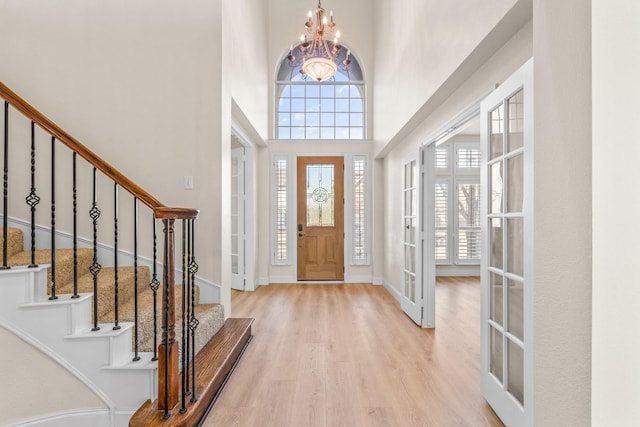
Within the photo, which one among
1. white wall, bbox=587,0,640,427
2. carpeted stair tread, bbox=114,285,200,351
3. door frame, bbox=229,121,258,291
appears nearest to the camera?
white wall, bbox=587,0,640,427

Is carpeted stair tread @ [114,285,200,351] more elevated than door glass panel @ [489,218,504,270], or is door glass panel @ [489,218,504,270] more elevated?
door glass panel @ [489,218,504,270]

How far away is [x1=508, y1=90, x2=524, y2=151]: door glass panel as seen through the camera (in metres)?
1.80

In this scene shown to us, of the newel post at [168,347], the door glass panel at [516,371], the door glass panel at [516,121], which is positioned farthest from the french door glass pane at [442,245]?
the newel post at [168,347]

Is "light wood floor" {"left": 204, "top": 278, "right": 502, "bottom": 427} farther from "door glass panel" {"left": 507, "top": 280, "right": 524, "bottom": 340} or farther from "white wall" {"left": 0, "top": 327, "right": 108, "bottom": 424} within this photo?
"white wall" {"left": 0, "top": 327, "right": 108, "bottom": 424}

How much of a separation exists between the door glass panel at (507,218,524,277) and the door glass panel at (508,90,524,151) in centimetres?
Answer: 42

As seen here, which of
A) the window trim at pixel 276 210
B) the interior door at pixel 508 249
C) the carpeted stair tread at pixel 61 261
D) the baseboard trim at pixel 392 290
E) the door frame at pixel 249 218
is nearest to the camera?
the interior door at pixel 508 249

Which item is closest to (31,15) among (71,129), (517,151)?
(71,129)

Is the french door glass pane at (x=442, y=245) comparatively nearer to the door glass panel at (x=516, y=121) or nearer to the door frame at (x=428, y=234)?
the door frame at (x=428, y=234)

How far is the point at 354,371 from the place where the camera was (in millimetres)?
2611

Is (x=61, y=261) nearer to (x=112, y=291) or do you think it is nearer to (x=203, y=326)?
(x=112, y=291)

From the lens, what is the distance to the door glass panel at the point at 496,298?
2.06 m

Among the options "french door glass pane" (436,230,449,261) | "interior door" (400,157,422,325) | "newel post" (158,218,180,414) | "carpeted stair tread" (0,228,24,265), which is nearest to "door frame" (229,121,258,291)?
"interior door" (400,157,422,325)

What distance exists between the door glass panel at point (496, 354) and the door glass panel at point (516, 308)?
0.19 m

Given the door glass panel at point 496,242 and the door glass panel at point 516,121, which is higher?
the door glass panel at point 516,121
